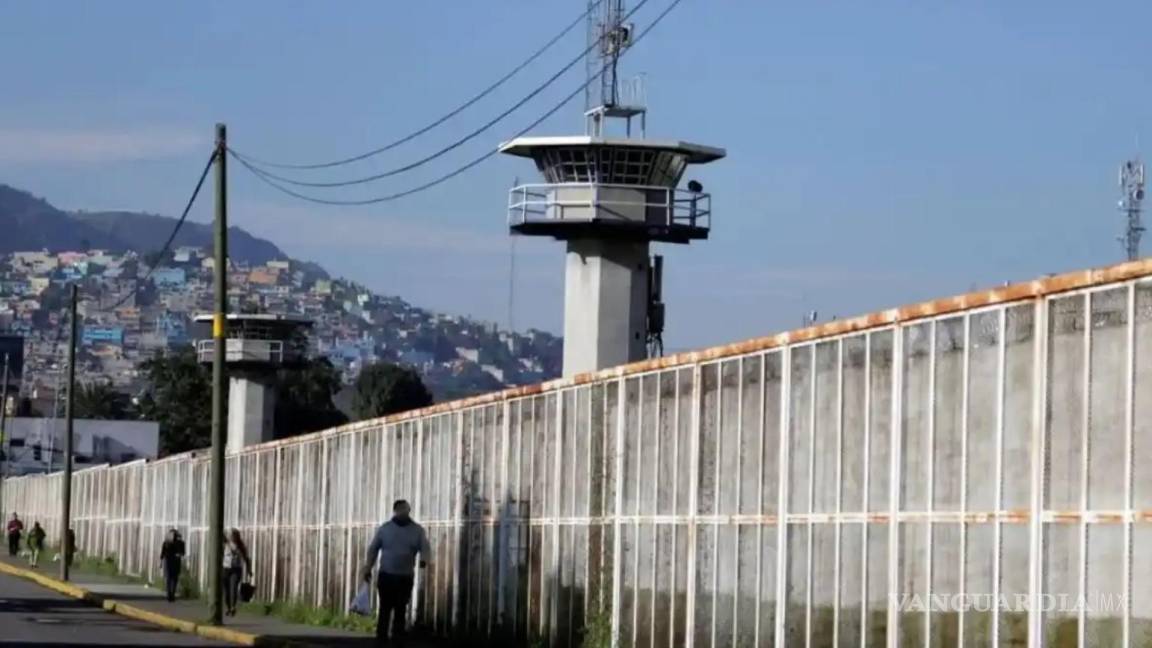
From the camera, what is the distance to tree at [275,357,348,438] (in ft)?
519

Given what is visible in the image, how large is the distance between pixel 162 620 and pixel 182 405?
124433 millimetres

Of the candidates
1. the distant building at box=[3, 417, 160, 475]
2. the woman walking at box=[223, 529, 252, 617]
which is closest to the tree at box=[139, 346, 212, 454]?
the distant building at box=[3, 417, 160, 475]

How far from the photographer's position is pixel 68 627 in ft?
105

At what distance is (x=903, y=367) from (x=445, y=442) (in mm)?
15361

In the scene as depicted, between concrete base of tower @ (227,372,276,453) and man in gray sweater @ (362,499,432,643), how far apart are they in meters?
73.2

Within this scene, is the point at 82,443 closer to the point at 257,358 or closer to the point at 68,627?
the point at 257,358

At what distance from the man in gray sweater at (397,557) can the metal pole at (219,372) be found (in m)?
8.91

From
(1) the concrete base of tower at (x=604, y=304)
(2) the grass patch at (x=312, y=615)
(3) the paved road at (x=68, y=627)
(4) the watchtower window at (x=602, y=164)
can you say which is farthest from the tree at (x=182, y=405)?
(2) the grass patch at (x=312, y=615)

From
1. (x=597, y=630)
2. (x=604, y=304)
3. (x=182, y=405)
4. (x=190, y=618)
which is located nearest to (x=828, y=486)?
(x=597, y=630)

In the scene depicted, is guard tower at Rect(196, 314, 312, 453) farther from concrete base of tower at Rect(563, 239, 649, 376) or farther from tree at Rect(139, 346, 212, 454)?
tree at Rect(139, 346, 212, 454)

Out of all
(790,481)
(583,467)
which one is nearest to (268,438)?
(583,467)

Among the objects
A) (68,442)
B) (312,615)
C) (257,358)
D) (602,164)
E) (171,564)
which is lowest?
(312,615)

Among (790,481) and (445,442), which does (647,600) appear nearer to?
(790,481)

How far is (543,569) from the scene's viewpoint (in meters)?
25.8
